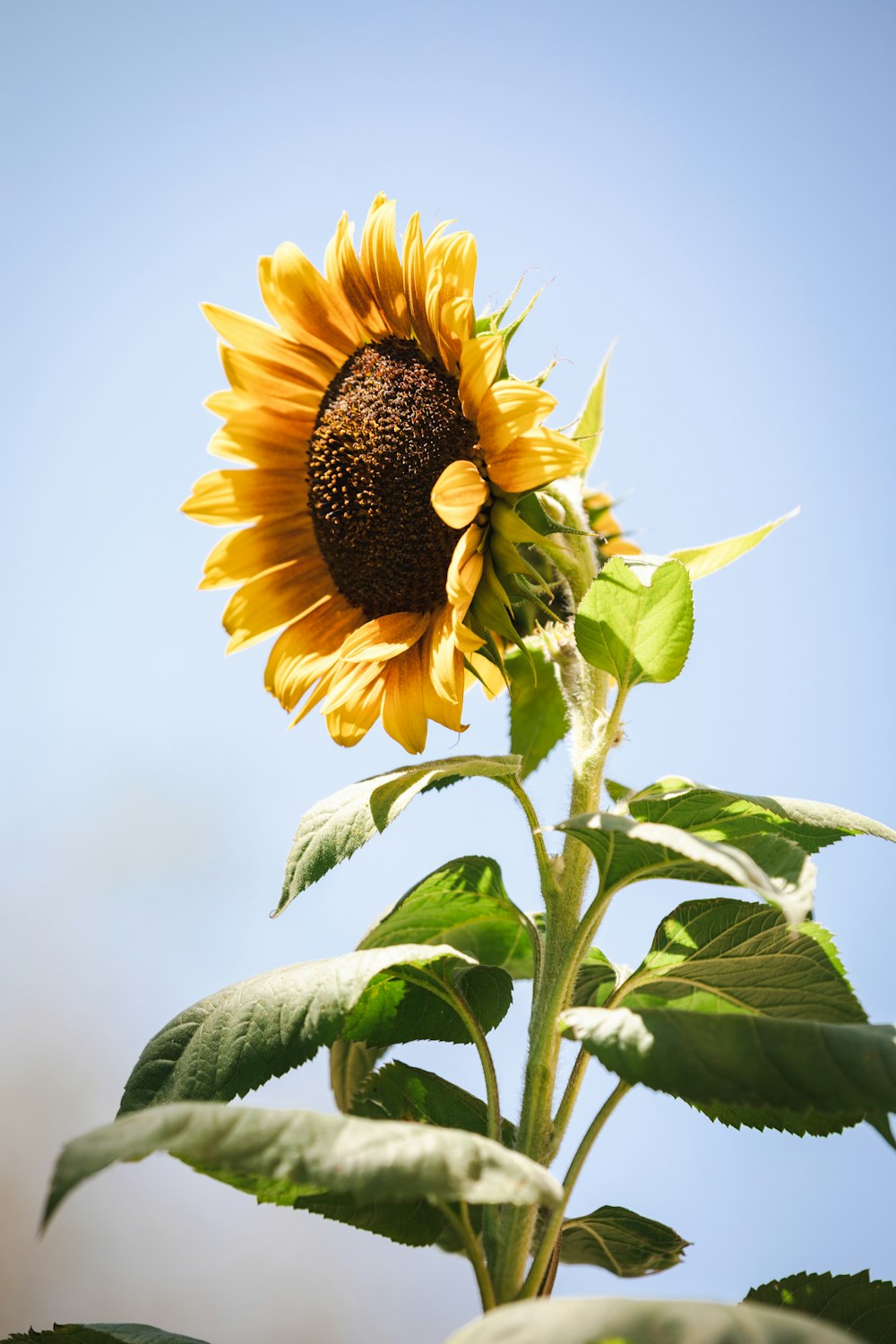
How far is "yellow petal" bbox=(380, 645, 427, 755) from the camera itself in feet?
2.87

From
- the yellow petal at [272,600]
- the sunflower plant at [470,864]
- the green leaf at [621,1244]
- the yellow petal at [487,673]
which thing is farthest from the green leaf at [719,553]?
the green leaf at [621,1244]

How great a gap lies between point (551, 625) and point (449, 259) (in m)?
0.30

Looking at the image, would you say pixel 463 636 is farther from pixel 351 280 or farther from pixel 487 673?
pixel 351 280

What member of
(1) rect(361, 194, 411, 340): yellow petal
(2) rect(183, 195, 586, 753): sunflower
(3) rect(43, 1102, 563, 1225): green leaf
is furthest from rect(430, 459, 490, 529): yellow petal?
(3) rect(43, 1102, 563, 1225): green leaf

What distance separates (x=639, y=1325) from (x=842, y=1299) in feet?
1.38

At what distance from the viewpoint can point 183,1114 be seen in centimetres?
51

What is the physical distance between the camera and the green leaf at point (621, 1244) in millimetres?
804

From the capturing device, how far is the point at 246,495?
102cm

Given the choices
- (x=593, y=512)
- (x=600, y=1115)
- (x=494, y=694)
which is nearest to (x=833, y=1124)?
(x=600, y=1115)

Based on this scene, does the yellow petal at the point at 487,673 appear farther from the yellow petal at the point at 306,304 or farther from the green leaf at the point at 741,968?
the yellow petal at the point at 306,304

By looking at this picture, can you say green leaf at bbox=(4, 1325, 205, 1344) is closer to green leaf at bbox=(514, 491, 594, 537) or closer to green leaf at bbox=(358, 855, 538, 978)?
green leaf at bbox=(358, 855, 538, 978)

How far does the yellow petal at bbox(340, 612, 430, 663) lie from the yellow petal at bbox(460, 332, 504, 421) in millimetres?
177

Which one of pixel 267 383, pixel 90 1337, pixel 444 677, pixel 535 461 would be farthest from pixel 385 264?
pixel 90 1337

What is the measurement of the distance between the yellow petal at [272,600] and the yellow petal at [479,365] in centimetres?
26
